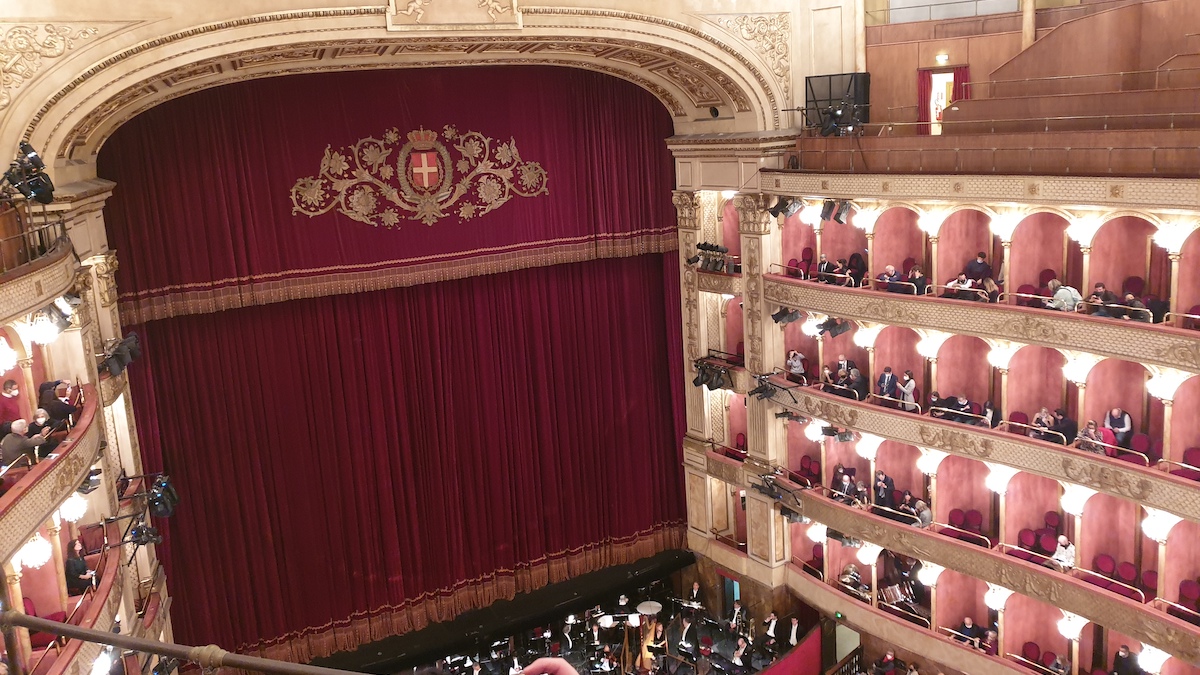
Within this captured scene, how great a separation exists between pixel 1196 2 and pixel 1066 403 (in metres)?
6.59

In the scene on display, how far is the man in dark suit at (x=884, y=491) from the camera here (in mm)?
18656

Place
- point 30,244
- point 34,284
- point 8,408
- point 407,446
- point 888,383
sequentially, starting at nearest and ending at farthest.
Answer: point 34,284 → point 30,244 → point 8,408 → point 888,383 → point 407,446

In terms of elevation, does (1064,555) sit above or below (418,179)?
below

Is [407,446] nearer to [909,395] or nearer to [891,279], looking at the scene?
[909,395]

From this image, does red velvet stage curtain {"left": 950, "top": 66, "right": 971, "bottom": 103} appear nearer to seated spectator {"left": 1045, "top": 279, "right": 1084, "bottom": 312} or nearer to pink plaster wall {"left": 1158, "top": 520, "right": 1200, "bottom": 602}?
seated spectator {"left": 1045, "top": 279, "right": 1084, "bottom": 312}

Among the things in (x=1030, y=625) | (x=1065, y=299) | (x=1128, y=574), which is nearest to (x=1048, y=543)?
(x=1128, y=574)

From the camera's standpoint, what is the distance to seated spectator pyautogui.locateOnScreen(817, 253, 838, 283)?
62.1 ft

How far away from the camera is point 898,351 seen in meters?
19.1

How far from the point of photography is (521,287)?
2098 cm

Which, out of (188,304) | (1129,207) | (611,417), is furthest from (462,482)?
(1129,207)

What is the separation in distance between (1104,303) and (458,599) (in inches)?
518

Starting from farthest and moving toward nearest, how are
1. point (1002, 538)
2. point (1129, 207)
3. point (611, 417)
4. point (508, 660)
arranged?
point (611, 417)
point (508, 660)
point (1002, 538)
point (1129, 207)

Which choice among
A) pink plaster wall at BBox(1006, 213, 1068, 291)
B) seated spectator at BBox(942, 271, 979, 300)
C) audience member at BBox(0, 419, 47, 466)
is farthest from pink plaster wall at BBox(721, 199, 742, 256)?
audience member at BBox(0, 419, 47, 466)

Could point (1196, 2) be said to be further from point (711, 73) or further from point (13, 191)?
point (13, 191)
